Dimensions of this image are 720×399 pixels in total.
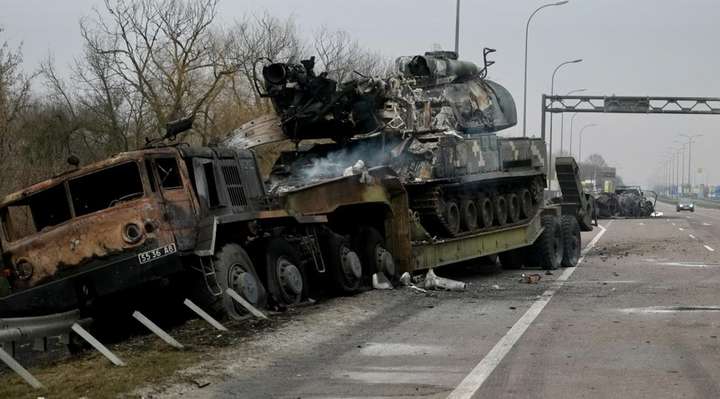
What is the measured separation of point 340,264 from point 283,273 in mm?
1820

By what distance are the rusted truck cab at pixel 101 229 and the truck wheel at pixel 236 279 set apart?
383 millimetres

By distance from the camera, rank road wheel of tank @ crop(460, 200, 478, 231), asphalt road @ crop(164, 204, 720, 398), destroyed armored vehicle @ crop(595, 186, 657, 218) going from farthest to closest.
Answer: destroyed armored vehicle @ crop(595, 186, 657, 218) → road wheel of tank @ crop(460, 200, 478, 231) → asphalt road @ crop(164, 204, 720, 398)

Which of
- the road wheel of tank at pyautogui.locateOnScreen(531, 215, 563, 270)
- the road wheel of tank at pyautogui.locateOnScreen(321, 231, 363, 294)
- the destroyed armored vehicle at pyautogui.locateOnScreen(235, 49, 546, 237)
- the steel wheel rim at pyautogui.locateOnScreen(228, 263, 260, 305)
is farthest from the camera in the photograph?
the road wheel of tank at pyautogui.locateOnScreen(531, 215, 563, 270)

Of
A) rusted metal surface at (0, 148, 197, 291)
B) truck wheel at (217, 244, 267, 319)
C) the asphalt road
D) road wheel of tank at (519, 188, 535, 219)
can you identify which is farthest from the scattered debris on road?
rusted metal surface at (0, 148, 197, 291)

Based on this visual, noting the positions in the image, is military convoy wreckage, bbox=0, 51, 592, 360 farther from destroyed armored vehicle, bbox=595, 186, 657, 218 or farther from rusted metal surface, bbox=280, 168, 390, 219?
destroyed armored vehicle, bbox=595, 186, 657, 218

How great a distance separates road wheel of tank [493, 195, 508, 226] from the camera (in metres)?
20.1

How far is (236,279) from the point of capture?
11.7 metres

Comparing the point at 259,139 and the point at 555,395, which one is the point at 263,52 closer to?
the point at 259,139

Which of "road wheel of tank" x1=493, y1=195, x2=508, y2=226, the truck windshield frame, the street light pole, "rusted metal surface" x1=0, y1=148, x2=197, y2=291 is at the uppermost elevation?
the street light pole

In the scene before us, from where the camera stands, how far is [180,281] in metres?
11.7

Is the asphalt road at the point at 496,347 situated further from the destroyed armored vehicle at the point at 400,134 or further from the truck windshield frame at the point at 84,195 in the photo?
the truck windshield frame at the point at 84,195

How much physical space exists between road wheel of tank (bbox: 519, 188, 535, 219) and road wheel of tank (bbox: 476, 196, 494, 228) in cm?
188

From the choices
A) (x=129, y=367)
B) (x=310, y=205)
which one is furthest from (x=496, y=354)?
(x=310, y=205)

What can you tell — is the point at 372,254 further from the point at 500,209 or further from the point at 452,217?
the point at 500,209
